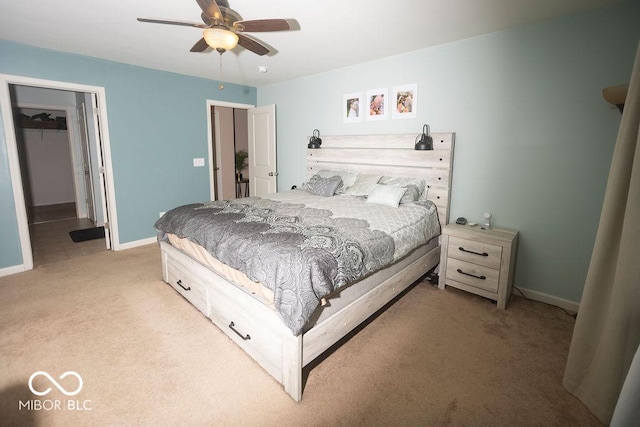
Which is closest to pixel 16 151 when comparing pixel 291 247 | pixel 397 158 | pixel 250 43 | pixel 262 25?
Answer: pixel 250 43

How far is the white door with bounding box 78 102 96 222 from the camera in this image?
5145 mm

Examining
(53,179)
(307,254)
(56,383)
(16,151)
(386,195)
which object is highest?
(16,151)

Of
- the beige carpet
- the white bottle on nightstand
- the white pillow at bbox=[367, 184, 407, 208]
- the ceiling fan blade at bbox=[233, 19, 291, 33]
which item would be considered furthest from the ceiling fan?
the white bottle on nightstand

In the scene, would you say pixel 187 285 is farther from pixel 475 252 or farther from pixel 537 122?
pixel 537 122

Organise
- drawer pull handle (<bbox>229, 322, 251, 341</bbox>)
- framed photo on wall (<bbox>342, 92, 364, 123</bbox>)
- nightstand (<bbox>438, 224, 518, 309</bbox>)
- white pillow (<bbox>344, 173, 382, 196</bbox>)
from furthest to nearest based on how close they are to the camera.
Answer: framed photo on wall (<bbox>342, 92, 364, 123</bbox>) < white pillow (<bbox>344, 173, 382, 196</bbox>) < nightstand (<bbox>438, 224, 518, 309</bbox>) < drawer pull handle (<bbox>229, 322, 251, 341</bbox>)

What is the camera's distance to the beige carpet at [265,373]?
163cm

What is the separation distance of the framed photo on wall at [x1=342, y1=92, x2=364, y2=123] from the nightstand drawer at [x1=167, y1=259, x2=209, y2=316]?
2699 millimetres

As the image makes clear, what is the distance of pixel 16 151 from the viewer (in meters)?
3.26

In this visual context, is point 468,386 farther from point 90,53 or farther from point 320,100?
point 90,53

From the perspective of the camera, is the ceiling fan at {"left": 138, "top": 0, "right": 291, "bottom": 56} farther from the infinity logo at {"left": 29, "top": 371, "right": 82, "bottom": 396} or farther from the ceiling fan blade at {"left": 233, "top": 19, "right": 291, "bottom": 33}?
the infinity logo at {"left": 29, "top": 371, "right": 82, "bottom": 396}

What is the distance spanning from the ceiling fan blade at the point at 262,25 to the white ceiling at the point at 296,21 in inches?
11.2

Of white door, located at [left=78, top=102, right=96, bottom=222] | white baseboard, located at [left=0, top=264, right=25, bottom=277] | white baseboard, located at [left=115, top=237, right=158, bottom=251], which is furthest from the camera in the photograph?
white door, located at [left=78, top=102, right=96, bottom=222]

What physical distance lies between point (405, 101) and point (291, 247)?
2.51 m

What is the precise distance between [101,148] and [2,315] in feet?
7.09
